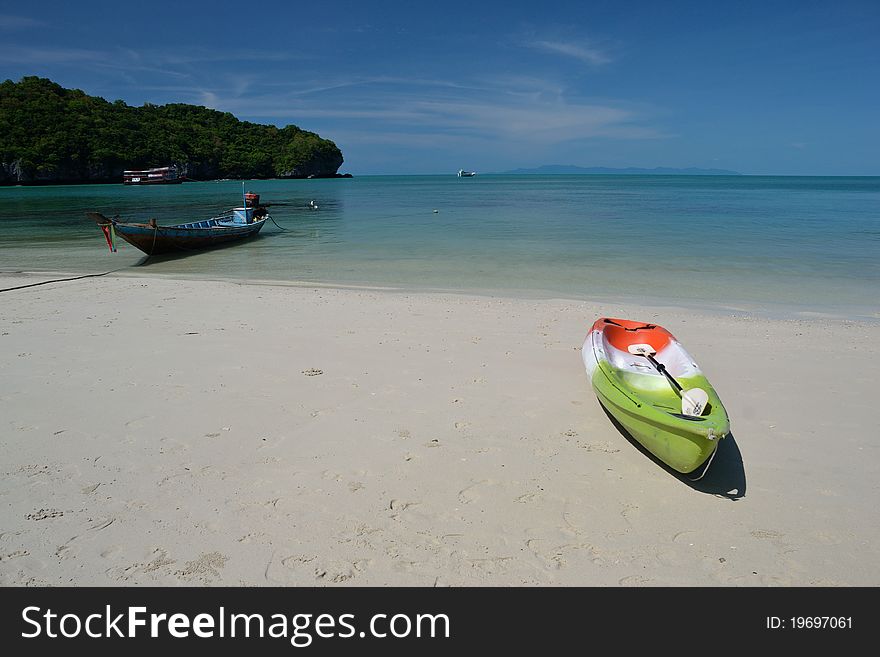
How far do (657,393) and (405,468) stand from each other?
96.3 inches

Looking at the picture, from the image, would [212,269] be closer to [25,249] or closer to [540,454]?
[25,249]

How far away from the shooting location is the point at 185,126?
135 meters

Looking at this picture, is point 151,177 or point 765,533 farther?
point 151,177

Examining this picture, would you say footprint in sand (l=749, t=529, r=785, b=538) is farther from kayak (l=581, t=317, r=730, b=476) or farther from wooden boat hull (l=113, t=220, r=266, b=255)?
wooden boat hull (l=113, t=220, r=266, b=255)

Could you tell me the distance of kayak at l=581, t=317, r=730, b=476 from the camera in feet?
12.9

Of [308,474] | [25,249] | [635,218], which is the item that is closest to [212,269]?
[25,249]

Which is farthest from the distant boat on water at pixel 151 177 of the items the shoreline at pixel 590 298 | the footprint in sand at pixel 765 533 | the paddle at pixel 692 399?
the footprint in sand at pixel 765 533

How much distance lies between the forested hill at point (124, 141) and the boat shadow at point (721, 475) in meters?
120

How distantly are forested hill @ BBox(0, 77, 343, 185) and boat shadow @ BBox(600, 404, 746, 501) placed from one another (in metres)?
120

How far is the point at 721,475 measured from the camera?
422 cm

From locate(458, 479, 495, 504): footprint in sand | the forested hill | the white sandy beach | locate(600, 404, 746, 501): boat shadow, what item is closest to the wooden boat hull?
the white sandy beach

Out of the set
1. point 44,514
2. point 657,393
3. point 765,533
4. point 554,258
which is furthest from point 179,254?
point 765,533
